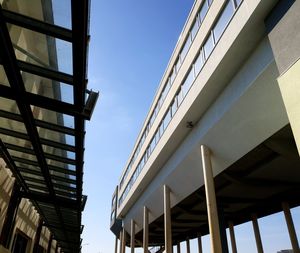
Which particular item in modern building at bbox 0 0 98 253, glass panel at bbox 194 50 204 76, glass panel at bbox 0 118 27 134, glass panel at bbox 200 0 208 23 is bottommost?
modern building at bbox 0 0 98 253

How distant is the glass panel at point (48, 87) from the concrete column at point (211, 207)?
847cm

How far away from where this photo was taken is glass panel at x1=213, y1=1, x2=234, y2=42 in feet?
36.5

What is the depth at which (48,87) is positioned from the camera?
6.75 metres

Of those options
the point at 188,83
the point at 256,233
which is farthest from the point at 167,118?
the point at 256,233

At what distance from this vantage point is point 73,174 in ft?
33.9

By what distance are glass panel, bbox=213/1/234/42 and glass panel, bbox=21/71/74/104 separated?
7485 millimetres

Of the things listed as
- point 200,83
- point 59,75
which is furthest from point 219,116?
point 59,75

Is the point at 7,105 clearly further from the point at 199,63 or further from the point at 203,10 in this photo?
the point at 203,10

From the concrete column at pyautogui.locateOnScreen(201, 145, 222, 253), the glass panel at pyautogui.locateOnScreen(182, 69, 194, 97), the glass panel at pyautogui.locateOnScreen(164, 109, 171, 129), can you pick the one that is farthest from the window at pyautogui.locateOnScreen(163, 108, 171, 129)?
the concrete column at pyautogui.locateOnScreen(201, 145, 222, 253)

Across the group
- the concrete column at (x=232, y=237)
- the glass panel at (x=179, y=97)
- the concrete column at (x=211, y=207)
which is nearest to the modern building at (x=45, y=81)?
the concrete column at (x=211, y=207)

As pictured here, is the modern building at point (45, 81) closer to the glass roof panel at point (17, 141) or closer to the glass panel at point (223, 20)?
the glass roof panel at point (17, 141)

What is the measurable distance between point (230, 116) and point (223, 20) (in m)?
3.99

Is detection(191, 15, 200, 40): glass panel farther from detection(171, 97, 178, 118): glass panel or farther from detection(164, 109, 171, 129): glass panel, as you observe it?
detection(164, 109, 171, 129): glass panel

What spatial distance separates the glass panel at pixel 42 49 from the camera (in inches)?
214
